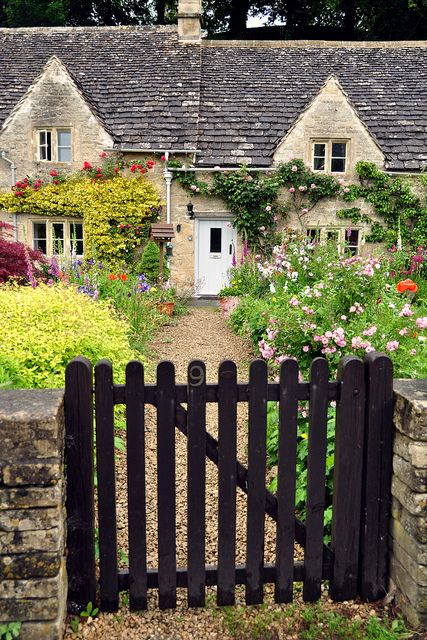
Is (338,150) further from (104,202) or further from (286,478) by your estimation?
(286,478)

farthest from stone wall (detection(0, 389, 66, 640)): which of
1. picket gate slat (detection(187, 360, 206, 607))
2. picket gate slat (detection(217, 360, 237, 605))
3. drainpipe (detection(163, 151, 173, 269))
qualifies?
drainpipe (detection(163, 151, 173, 269))

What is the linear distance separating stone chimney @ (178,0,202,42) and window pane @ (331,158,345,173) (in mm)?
7193

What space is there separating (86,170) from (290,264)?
9309 millimetres

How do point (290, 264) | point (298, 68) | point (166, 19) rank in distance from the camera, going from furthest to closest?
point (166, 19)
point (298, 68)
point (290, 264)

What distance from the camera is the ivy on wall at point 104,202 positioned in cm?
1523

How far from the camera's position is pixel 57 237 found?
632 inches

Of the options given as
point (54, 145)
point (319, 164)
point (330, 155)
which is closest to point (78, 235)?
point (54, 145)

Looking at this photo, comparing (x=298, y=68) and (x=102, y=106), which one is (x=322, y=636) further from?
(x=298, y=68)

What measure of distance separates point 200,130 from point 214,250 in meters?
3.42

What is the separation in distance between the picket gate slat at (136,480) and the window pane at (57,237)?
13.4m

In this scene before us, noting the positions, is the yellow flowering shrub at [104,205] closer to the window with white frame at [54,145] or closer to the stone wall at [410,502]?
the window with white frame at [54,145]

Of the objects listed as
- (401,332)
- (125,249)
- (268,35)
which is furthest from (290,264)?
(268,35)

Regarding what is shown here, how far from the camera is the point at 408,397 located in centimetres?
274

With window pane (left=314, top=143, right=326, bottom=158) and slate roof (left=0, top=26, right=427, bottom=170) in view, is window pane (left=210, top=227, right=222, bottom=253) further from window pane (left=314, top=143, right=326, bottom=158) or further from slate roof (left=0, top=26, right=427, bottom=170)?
window pane (left=314, top=143, right=326, bottom=158)
